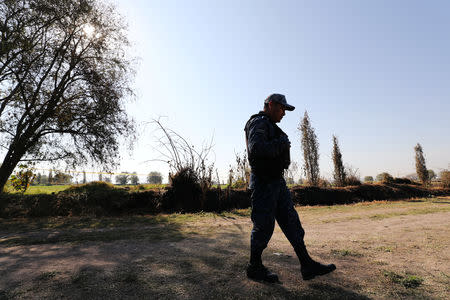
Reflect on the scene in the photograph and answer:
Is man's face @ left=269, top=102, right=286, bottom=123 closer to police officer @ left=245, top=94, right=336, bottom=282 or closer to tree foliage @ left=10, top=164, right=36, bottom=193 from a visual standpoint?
police officer @ left=245, top=94, right=336, bottom=282

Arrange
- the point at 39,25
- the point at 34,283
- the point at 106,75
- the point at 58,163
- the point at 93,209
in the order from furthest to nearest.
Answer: the point at 106,75
the point at 58,163
the point at 39,25
the point at 93,209
the point at 34,283

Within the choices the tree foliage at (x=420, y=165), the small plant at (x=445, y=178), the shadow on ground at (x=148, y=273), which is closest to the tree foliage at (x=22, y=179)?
the shadow on ground at (x=148, y=273)

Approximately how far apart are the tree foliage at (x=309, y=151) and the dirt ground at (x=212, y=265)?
14.9m

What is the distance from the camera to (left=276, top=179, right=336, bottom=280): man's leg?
103 inches

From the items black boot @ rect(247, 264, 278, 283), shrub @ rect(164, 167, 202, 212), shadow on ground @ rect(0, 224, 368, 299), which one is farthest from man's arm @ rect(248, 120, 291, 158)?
shrub @ rect(164, 167, 202, 212)

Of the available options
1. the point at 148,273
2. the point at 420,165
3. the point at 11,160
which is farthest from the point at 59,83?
the point at 420,165

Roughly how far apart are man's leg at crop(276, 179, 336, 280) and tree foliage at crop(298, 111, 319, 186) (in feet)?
57.1

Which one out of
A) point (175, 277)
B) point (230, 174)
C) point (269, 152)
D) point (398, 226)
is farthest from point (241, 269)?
point (230, 174)

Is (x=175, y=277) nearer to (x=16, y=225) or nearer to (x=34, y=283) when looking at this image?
(x=34, y=283)

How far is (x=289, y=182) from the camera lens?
20.6 m

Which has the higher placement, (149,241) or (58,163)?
(58,163)

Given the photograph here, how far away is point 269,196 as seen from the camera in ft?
9.20

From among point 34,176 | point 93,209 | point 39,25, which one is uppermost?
point 39,25

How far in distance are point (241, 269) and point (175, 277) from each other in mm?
796
